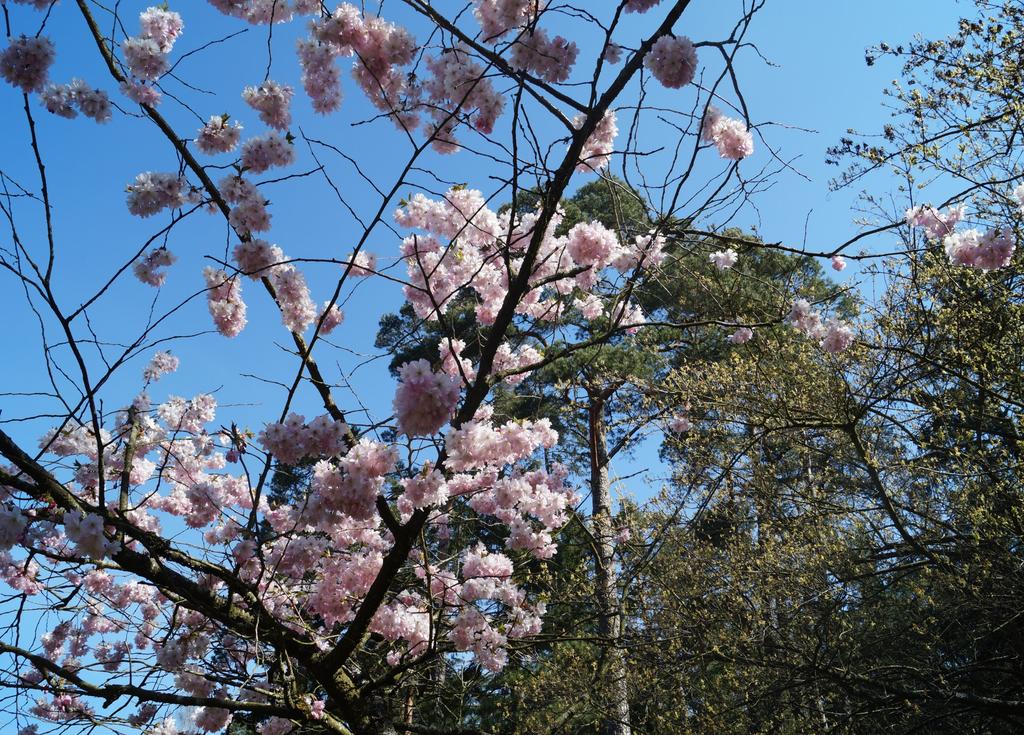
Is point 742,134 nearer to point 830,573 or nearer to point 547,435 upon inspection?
point 547,435

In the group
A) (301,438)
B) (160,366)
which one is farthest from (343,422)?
(160,366)

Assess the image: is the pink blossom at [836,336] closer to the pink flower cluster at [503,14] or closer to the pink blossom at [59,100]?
the pink flower cluster at [503,14]

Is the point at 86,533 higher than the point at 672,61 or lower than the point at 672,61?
lower

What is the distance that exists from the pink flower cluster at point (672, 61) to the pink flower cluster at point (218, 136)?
1.93 metres

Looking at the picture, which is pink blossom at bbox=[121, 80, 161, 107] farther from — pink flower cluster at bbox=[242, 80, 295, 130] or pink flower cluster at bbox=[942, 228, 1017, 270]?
pink flower cluster at bbox=[942, 228, 1017, 270]

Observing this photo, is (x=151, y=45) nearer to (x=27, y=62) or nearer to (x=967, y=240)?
(x=27, y=62)

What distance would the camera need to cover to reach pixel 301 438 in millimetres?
2920

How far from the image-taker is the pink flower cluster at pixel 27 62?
3.14 meters

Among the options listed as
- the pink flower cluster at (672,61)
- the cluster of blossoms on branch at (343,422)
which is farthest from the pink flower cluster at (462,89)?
the pink flower cluster at (672,61)

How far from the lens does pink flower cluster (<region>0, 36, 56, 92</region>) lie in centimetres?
314

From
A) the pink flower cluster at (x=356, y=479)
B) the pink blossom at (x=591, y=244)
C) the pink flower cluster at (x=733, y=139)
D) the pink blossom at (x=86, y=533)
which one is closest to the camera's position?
the pink blossom at (x=86, y=533)

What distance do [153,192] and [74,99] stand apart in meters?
0.57

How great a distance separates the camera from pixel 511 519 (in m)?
4.60

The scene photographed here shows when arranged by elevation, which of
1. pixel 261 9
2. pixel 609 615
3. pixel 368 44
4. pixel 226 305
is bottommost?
pixel 609 615
